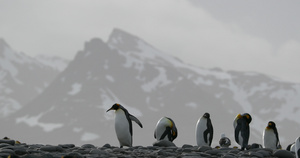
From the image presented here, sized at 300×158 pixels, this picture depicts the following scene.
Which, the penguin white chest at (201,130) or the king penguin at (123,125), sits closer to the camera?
the king penguin at (123,125)

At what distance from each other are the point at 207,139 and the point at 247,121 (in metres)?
3.17

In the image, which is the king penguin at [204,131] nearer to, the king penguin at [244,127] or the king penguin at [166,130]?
the king penguin at [166,130]

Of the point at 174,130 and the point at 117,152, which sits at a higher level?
the point at 174,130

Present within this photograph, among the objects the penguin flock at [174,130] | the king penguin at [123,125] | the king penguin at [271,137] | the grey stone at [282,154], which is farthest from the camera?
the king penguin at [271,137]

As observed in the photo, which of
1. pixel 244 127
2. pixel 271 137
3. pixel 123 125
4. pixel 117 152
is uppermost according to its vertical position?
pixel 123 125

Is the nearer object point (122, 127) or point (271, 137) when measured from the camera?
point (122, 127)

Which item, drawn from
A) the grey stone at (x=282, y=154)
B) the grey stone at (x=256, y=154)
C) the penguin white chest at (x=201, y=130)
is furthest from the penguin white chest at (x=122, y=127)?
the grey stone at (x=282, y=154)

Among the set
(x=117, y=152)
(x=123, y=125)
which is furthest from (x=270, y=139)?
(x=117, y=152)

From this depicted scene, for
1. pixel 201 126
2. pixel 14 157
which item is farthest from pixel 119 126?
pixel 14 157

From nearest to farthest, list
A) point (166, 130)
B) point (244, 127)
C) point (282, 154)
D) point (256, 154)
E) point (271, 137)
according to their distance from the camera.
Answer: point (256, 154), point (282, 154), point (244, 127), point (166, 130), point (271, 137)

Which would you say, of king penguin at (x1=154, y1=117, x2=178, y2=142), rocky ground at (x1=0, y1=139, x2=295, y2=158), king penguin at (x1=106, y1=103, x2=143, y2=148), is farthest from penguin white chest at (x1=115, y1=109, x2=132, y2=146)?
rocky ground at (x1=0, y1=139, x2=295, y2=158)

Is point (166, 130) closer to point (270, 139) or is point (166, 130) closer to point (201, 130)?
point (201, 130)

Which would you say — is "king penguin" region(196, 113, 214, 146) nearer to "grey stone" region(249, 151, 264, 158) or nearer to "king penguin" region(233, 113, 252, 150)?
"king penguin" region(233, 113, 252, 150)

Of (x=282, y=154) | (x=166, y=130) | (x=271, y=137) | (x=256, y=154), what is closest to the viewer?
(x=256, y=154)
